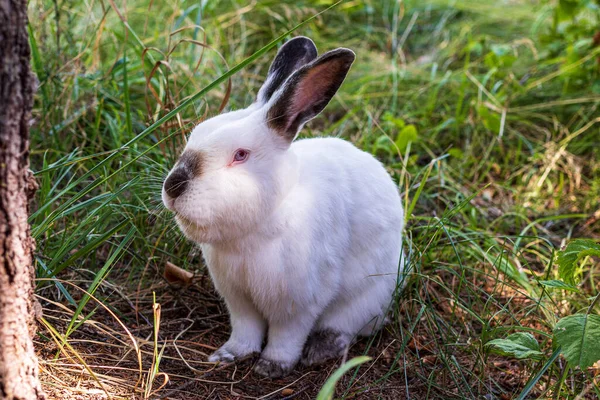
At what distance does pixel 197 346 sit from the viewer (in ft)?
10.3

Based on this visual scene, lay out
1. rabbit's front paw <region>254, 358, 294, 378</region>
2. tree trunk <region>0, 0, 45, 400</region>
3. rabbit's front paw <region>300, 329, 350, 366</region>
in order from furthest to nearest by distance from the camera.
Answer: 1. rabbit's front paw <region>300, 329, 350, 366</region>
2. rabbit's front paw <region>254, 358, 294, 378</region>
3. tree trunk <region>0, 0, 45, 400</region>

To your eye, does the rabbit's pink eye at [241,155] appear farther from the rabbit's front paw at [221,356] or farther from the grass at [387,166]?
the rabbit's front paw at [221,356]

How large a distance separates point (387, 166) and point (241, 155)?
74.6 inches

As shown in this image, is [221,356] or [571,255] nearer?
[571,255]

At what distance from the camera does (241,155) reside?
267 centimetres

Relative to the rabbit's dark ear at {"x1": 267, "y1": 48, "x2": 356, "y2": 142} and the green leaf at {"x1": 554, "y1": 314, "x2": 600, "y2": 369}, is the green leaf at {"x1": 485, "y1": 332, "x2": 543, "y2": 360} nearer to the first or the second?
the green leaf at {"x1": 554, "y1": 314, "x2": 600, "y2": 369}

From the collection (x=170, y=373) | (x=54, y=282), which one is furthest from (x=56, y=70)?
(x=170, y=373)

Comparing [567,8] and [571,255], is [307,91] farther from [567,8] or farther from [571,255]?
[567,8]

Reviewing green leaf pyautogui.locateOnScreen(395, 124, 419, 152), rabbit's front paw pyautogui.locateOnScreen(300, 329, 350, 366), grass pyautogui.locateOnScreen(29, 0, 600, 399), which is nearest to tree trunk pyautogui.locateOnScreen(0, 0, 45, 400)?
grass pyautogui.locateOnScreen(29, 0, 600, 399)

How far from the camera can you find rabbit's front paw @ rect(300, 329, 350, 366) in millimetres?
3137

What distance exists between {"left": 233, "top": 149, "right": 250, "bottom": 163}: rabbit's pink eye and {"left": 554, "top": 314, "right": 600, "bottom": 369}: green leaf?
4.32 feet

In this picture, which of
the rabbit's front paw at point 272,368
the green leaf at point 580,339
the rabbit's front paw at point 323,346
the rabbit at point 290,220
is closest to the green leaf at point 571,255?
the green leaf at point 580,339

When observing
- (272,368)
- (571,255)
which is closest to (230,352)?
(272,368)

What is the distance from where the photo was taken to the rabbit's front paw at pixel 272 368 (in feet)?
9.85
